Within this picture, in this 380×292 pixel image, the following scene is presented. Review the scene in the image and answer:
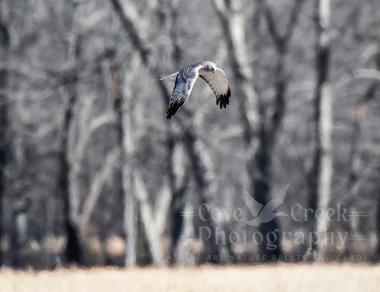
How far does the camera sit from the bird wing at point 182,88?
9.24 m

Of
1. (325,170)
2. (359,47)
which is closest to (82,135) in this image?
(359,47)

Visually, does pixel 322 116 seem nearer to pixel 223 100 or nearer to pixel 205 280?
pixel 223 100

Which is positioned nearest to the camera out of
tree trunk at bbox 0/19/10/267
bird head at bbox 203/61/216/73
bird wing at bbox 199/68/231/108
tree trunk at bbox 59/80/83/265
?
bird head at bbox 203/61/216/73

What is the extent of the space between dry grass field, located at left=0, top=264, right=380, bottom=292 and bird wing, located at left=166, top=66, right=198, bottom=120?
2558mm

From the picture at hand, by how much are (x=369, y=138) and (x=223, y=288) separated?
62.2 ft

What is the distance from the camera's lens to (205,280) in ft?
38.0

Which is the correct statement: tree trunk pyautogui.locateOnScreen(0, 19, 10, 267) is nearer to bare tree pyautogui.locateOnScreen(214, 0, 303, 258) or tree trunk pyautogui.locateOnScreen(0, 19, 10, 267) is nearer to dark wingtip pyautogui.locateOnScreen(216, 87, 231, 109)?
bare tree pyautogui.locateOnScreen(214, 0, 303, 258)

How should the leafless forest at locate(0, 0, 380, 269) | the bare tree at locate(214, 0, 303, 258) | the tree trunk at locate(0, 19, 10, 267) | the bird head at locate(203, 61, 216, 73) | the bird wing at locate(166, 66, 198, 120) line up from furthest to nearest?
the tree trunk at locate(0, 19, 10, 267)
the leafless forest at locate(0, 0, 380, 269)
the bare tree at locate(214, 0, 303, 258)
the bird head at locate(203, 61, 216, 73)
the bird wing at locate(166, 66, 198, 120)

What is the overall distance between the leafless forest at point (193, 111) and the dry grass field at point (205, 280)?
4.76 metres

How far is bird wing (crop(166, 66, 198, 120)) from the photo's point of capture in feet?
30.3

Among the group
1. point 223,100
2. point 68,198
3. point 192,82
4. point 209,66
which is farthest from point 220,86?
point 68,198

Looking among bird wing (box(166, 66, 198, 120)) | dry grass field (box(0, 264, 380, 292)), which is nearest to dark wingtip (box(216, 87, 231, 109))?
bird wing (box(166, 66, 198, 120))

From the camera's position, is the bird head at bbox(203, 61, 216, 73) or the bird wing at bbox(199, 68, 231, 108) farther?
the bird wing at bbox(199, 68, 231, 108)

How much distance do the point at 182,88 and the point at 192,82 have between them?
0.13 m
